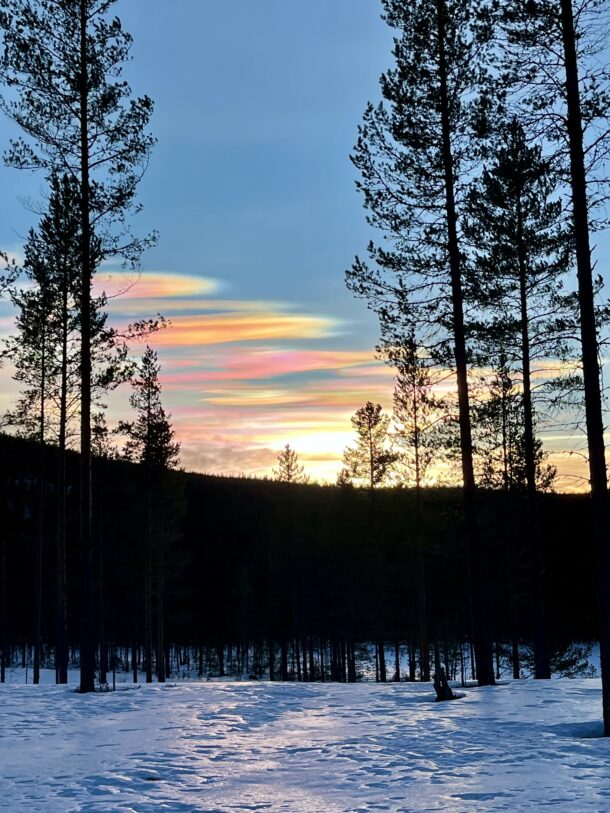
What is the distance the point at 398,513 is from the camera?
4194 centimetres

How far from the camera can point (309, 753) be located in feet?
29.2

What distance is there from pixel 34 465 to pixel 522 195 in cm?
2231

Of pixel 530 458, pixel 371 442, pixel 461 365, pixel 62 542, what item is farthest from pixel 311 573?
pixel 461 365

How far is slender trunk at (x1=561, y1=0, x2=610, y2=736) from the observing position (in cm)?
1038

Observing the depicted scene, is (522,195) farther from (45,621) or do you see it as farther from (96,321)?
(45,621)

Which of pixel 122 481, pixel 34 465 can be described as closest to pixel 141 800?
pixel 34 465

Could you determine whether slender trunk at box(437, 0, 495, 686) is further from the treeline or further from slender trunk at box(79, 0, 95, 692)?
slender trunk at box(79, 0, 95, 692)

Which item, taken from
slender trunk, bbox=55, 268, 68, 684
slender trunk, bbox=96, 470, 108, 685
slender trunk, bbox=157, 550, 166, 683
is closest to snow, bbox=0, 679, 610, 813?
slender trunk, bbox=55, 268, 68, 684

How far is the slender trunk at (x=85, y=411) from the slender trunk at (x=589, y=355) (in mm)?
10265

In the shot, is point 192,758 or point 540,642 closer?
→ point 192,758

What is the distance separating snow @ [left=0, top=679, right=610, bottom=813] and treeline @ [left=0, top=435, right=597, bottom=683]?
29.1ft

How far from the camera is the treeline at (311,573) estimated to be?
35812mm

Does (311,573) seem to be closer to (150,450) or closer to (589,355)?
(150,450)

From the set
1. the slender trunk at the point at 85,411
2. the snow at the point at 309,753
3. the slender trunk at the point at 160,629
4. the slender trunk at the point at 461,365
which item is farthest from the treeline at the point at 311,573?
the snow at the point at 309,753
